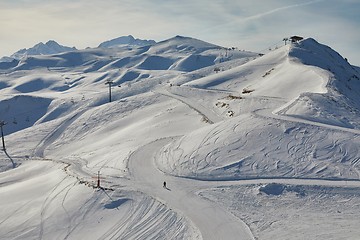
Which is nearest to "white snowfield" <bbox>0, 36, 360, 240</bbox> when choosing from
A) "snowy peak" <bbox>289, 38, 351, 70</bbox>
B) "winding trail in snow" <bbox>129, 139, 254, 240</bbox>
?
"winding trail in snow" <bbox>129, 139, 254, 240</bbox>

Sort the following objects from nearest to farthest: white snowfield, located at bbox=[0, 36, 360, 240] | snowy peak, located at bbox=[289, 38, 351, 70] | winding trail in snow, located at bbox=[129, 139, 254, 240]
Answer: winding trail in snow, located at bbox=[129, 139, 254, 240]
white snowfield, located at bbox=[0, 36, 360, 240]
snowy peak, located at bbox=[289, 38, 351, 70]

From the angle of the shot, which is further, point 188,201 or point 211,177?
point 211,177

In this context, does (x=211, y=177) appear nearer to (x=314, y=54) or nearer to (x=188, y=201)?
(x=188, y=201)

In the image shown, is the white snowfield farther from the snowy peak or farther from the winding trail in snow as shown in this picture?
the snowy peak

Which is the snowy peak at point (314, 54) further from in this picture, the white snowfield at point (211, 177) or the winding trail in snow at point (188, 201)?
the winding trail in snow at point (188, 201)

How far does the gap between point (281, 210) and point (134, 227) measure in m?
12.6

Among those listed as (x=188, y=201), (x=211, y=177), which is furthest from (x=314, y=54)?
(x=188, y=201)

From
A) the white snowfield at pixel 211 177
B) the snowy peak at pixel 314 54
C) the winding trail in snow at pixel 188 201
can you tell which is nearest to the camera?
the winding trail in snow at pixel 188 201

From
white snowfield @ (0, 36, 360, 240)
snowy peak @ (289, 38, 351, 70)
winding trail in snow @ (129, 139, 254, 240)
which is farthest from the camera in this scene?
snowy peak @ (289, 38, 351, 70)

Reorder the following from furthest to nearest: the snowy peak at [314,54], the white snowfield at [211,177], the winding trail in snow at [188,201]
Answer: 1. the snowy peak at [314,54]
2. the white snowfield at [211,177]
3. the winding trail in snow at [188,201]

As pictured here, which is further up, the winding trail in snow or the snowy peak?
the snowy peak

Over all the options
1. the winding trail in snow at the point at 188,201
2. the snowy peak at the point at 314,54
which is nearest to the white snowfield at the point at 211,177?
the winding trail in snow at the point at 188,201

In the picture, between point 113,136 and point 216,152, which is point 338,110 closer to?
point 216,152

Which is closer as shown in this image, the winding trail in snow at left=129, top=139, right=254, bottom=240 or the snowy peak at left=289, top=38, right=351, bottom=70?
the winding trail in snow at left=129, top=139, right=254, bottom=240
